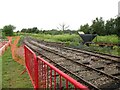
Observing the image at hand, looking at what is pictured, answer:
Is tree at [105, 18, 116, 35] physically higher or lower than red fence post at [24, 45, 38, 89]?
higher

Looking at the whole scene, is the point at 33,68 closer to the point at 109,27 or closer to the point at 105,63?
the point at 105,63

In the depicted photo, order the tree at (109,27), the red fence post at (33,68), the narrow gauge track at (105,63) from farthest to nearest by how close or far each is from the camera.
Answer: the tree at (109,27)
the narrow gauge track at (105,63)
the red fence post at (33,68)

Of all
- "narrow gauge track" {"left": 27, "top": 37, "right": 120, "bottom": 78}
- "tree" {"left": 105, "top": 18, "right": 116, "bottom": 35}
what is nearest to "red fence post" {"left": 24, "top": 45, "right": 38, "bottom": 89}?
"narrow gauge track" {"left": 27, "top": 37, "right": 120, "bottom": 78}

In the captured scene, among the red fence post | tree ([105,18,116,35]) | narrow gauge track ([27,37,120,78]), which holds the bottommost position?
narrow gauge track ([27,37,120,78])

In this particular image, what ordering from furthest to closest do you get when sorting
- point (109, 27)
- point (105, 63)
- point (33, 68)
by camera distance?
point (109, 27)
point (105, 63)
point (33, 68)

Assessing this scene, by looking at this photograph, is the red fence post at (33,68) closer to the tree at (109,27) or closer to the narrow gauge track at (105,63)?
the narrow gauge track at (105,63)

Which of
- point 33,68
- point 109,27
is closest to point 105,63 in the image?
point 33,68

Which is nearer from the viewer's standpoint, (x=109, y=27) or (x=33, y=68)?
(x=33, y=68)

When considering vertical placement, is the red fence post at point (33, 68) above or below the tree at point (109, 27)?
below

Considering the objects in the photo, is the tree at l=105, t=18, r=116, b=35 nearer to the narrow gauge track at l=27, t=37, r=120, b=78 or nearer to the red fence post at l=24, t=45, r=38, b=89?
the narrow gauge track at l=27, t=37, r=120, b=78

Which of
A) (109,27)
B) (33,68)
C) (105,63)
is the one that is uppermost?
(109,27)

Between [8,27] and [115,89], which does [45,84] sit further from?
[8,27]

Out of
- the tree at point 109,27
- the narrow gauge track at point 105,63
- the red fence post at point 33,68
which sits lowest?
the narrow gauge track at point 105,63

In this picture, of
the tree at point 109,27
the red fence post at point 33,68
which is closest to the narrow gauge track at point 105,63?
the red fence post at point 33,68
